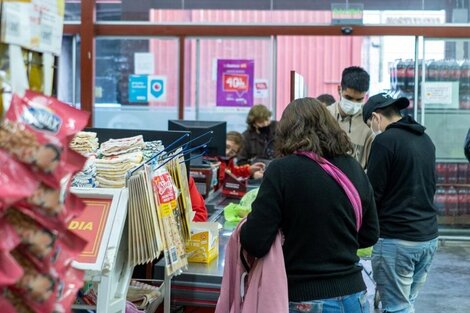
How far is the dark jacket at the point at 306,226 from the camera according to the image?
2.65 meters

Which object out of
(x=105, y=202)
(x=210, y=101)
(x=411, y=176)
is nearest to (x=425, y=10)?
(x=210, y=101)

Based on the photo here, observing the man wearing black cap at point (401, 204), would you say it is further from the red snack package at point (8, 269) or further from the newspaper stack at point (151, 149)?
the red snack package at point (8, 269)

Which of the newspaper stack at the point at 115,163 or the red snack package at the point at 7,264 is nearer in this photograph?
the red snack package at the point at 7,264

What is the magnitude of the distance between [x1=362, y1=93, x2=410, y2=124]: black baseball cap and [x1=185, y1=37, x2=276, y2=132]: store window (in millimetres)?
5215

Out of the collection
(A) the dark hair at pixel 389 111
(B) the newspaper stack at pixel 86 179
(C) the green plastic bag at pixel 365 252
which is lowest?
(C) the green plastic bag at pixel 365 252

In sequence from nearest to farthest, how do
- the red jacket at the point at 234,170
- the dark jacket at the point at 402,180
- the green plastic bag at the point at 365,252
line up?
1. the dark jacket at the point at 402,180
2. the green plastic bag at the point at 365,252
3. the red jacket at the point at 234,170

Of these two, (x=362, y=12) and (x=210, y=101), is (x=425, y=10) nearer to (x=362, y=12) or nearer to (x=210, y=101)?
(x=362, y=12)

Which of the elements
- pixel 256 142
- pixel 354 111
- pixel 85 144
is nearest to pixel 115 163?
pixel 85 144

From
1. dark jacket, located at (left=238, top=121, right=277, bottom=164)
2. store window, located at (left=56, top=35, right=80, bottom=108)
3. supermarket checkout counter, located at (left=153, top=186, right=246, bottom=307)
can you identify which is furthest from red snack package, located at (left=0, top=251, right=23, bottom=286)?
store window, located at (left=56, top=35, right=80, bottom=108)

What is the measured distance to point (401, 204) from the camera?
3.79 meters

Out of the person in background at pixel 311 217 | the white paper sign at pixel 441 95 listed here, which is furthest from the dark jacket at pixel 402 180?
the white paper sign at pixel 441 95

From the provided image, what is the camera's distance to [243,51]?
930 centimetres

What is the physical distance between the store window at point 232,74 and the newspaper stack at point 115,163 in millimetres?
6497

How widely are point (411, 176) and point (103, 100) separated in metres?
6.32
